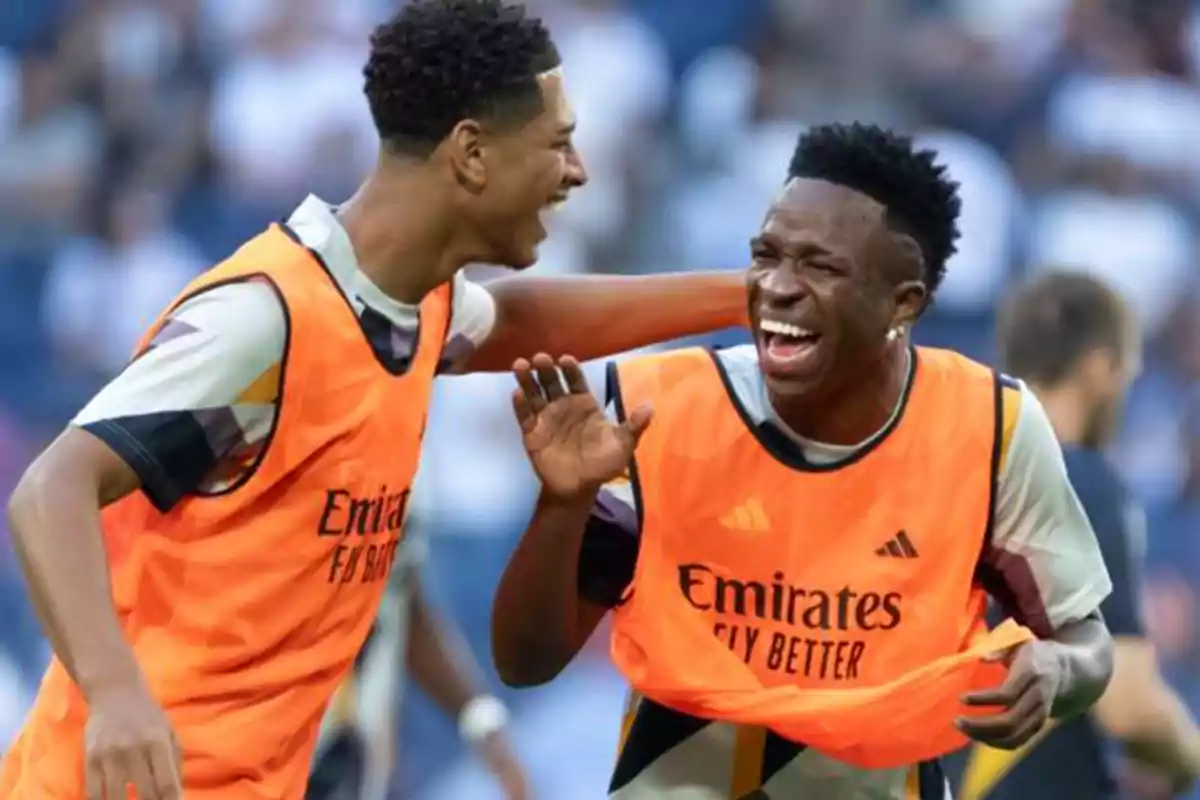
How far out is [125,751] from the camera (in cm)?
372

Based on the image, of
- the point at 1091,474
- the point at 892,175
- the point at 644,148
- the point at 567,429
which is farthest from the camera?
the point at 644,148

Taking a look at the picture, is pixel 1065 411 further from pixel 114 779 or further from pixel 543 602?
pixel 114 779

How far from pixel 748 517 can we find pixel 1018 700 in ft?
1.90

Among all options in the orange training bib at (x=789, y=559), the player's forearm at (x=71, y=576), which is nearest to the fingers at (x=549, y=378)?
the orange training bib at (x=789, y=559)

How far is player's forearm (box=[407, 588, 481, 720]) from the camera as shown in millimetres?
6438

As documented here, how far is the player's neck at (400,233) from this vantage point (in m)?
4.36

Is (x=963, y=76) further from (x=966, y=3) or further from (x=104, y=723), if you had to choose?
(x=104, y=723)

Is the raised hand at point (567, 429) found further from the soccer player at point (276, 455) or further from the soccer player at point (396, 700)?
the soccer player at point (396, 700)

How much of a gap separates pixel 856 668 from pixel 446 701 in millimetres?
2086

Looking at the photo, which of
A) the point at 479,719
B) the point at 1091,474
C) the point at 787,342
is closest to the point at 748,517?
the point at 787,342

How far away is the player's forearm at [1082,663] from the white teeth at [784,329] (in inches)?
26.8

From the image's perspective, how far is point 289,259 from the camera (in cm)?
424

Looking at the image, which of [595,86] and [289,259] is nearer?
A: [289,259]

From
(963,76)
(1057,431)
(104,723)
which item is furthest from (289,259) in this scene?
(963,76)
